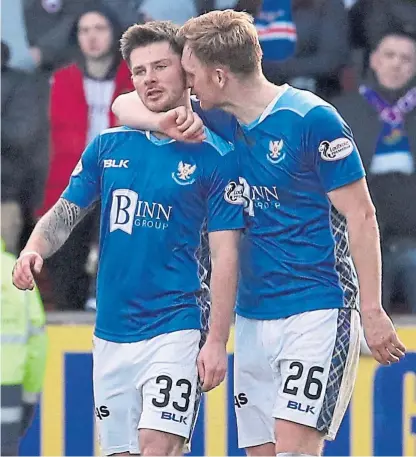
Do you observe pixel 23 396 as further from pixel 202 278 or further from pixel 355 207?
pixel 355 207

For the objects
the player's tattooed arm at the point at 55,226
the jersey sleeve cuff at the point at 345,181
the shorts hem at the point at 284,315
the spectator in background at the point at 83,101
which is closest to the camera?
the jersey sleeve cuff at the point at 345,181

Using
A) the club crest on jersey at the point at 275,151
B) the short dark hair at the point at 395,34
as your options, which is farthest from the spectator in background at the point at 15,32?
the club crest on jersey at the point at 275,151

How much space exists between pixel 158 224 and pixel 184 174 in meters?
0.19

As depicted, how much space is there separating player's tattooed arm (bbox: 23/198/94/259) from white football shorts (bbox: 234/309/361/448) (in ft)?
2.22

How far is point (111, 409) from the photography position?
4.50 metres

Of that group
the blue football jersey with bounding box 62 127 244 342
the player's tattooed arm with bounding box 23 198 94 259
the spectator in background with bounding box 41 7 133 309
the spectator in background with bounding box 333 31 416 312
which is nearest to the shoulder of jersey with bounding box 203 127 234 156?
Result: the blue football jersey with bounding box 62 127 244 342

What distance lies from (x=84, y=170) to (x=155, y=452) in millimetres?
995

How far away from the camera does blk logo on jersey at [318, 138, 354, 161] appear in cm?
434

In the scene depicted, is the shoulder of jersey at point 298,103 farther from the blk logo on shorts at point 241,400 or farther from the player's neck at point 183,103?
the blk logo on shorts at point 241,400

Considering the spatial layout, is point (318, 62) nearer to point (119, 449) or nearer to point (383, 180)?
point (383, 180)

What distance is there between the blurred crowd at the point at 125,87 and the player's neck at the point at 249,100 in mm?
2360

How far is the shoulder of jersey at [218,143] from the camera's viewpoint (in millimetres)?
4473

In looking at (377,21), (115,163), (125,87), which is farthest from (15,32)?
(115,163)

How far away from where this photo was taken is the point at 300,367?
4.38 meters
